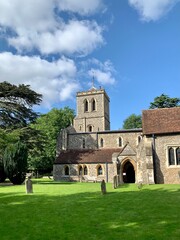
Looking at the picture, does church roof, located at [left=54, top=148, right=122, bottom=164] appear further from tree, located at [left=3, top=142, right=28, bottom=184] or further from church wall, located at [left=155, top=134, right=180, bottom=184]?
church wall, located at [left=155, top=134, right=180, bottom=184]

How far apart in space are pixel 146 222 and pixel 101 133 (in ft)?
105

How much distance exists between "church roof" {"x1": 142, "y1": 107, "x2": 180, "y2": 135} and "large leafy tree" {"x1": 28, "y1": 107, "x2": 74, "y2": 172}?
78.0 feet

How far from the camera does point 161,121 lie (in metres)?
25.4

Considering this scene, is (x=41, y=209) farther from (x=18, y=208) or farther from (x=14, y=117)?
(x=14, y=117)

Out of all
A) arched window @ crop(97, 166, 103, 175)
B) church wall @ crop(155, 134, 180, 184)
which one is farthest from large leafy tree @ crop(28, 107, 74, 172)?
church wall @ crop(155, 134, 180, 184)

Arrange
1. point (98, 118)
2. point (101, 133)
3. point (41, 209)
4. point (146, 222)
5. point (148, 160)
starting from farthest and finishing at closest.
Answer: point (98, 118) → point (101, 133) → point (148, 160) → point (41, 209) → point (146, 222)

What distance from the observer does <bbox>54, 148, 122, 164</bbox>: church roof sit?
36044mm

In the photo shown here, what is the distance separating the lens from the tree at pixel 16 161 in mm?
27047

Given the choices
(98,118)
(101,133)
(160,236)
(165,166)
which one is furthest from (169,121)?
(98,118)

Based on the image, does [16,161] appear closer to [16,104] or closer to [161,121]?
[16,104]

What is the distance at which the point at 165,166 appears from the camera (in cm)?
2364

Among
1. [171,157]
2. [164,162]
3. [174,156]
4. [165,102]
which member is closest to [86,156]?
[164,162]

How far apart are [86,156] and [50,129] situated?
1871 cm

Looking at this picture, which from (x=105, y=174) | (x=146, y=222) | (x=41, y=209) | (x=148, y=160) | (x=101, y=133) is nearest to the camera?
(x=146, y=222)
